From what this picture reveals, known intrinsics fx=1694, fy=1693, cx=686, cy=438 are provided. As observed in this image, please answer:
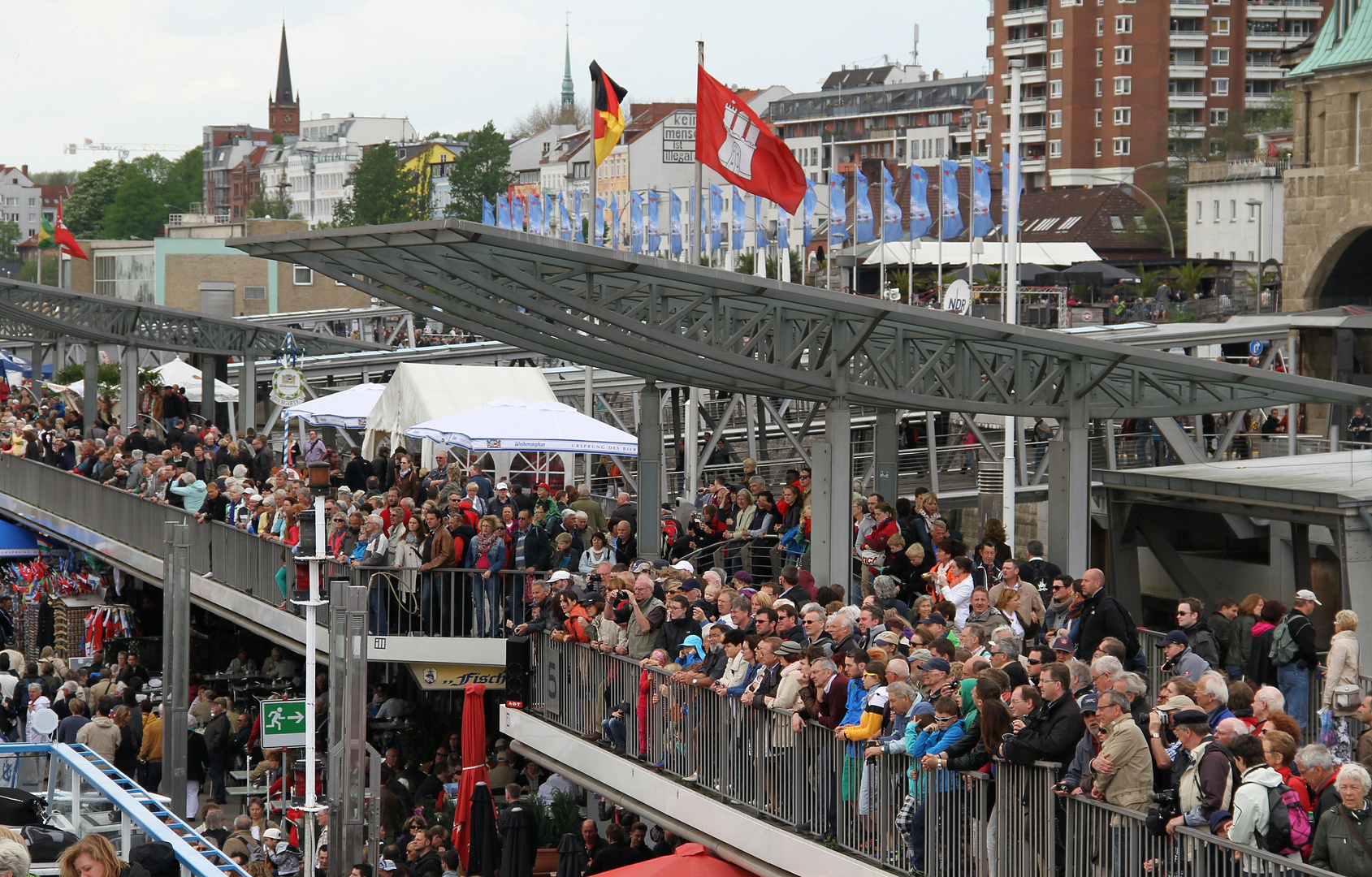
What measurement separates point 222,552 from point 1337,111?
37.8 meters

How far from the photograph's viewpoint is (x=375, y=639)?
18.2 metres

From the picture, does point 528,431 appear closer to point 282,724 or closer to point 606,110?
point 606,110

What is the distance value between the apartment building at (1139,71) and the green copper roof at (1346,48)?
4296 cm

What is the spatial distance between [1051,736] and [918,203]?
3739cm

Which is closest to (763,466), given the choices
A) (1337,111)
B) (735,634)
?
(735,634)

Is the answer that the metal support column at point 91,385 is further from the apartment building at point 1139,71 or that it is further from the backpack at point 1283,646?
the apartment building at point 1139,71

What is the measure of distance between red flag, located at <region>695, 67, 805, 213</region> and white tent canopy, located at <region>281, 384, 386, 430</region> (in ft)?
30.8

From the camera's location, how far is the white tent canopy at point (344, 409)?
27906mm

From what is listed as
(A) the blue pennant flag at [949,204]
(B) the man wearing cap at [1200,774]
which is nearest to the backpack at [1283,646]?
(B) the man wearing cap at [1200,774]

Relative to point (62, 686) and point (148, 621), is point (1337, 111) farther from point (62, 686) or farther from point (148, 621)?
point (62, 686)

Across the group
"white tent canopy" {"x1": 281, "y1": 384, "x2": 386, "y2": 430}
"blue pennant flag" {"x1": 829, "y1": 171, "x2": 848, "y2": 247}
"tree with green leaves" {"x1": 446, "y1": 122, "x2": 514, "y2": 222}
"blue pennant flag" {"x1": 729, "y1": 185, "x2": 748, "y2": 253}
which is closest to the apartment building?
"blue pennant flag" {"x1": 729, "y1": 185, "x2": 748, "y2": 253}

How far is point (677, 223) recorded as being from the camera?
71062 mm

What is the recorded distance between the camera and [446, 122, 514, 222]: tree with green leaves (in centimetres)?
13162

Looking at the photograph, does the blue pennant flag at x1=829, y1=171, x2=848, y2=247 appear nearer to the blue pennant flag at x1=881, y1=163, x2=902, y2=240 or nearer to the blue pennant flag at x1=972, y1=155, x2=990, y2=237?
the blue pennant flag at x1=881, y1=163, x2=902, y2=240
